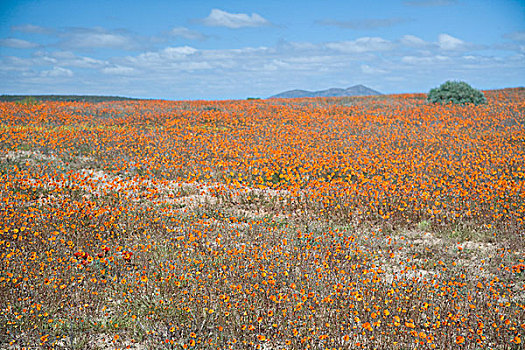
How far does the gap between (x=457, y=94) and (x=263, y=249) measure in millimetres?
27688

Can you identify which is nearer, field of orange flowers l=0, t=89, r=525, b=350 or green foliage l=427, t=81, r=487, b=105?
field of orange flowers l=0, t=89, r=525, b=350

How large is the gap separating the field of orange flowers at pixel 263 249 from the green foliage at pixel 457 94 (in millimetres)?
15306

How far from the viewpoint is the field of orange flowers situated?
512cm

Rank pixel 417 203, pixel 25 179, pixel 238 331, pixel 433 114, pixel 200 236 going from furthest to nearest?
pixel 433 114
pixel 25 179
pixel 417 203
pixel 200 236
pixel 238 331

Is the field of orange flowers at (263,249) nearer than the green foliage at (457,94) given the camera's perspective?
Yes

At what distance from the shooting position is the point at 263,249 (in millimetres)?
7051

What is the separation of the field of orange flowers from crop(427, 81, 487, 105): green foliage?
15306 mm

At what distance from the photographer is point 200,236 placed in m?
7.27

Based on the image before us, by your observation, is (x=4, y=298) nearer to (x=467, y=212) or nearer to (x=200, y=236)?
(x=200, y=236)

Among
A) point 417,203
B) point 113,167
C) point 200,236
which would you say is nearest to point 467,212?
point 417,203

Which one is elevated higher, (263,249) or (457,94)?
(457,94)

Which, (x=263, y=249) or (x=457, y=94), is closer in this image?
(x=263, y=249)

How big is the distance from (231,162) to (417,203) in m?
5.97

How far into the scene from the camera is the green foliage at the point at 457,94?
29.4 m
